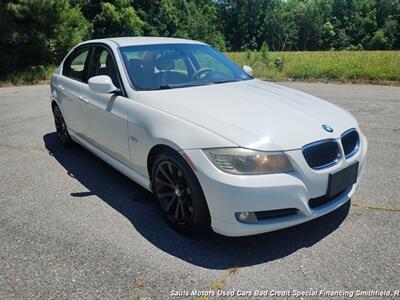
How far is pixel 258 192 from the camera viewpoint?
275 centimetres

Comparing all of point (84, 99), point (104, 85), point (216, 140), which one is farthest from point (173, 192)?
point (84, 99)

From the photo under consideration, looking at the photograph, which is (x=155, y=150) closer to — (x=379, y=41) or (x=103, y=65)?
(x=103, y=65)

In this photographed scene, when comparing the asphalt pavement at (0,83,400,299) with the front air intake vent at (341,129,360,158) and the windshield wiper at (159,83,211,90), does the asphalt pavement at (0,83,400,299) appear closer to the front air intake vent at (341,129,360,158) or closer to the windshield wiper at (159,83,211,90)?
the front air intake vent at (341,129,360,158)

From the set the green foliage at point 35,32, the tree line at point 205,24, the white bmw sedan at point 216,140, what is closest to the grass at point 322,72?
the green foliage at point 35,32

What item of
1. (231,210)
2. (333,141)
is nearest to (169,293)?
(231,210)

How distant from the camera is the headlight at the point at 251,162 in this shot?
2.79 m

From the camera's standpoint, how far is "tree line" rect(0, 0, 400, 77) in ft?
52.5

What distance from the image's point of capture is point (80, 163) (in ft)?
17.5

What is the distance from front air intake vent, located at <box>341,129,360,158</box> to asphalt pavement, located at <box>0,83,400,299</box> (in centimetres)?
67

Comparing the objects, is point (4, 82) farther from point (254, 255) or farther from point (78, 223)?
point (254, 255)

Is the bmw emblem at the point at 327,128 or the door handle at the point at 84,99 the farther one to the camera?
the door handle at the point at 84,99

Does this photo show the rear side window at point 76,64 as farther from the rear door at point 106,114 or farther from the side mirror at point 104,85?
the side mirror at point 104,85

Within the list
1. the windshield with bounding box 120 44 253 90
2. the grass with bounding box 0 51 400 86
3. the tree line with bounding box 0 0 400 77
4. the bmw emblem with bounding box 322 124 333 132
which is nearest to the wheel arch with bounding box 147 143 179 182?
the windshield with bounding box 120 44 253 90

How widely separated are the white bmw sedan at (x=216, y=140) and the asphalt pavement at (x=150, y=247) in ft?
0.97
